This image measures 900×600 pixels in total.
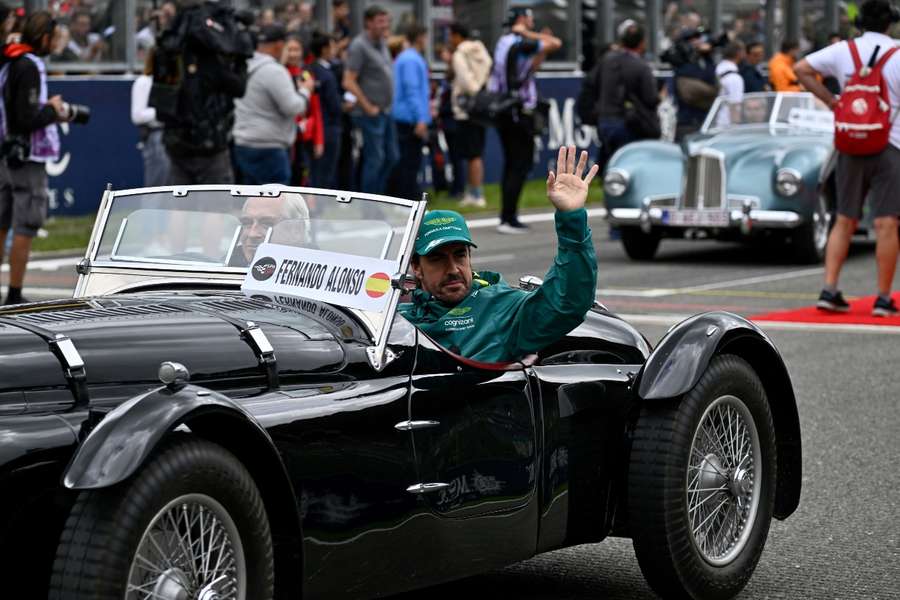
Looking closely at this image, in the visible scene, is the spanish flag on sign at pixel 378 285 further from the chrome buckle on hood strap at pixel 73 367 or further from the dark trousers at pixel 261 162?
the dark trousers at pixel 261 162

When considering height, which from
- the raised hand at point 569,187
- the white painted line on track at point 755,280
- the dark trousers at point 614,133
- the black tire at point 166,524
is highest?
the raised hand at point 569,187

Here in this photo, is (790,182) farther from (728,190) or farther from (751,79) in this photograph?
(751,79)

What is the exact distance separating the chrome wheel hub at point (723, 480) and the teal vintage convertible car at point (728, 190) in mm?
9251

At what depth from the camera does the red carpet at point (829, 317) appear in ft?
36.3

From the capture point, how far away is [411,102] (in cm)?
1786

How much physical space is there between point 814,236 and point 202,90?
5.52 meters

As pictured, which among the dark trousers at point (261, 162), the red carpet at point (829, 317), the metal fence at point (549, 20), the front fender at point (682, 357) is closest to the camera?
Answer: the front fender at point (682, 357)

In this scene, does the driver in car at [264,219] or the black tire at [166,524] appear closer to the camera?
the black tire at [166,524]

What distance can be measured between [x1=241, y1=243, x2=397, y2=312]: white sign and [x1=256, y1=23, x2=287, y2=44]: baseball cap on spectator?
872 centimetres

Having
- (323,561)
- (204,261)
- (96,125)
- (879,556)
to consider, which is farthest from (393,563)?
(96,125)

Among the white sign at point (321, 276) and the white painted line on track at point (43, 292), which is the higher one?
the white sign at point (321, 276)

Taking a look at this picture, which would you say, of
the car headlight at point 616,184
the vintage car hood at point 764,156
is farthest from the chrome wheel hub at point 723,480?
the car headlight at point 616,184

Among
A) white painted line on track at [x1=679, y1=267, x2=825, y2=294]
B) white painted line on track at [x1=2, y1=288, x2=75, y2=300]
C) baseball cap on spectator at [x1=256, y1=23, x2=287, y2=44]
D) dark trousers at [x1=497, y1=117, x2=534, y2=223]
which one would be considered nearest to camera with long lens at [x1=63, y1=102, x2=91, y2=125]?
white painted line on track at [x1=2, y1=288, x2=75, y2=300]

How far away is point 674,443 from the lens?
481 centimetres
